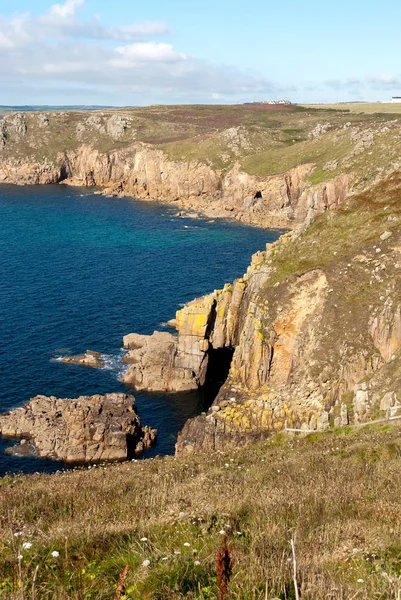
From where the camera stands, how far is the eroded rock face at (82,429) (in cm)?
4956

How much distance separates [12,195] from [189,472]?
166 m

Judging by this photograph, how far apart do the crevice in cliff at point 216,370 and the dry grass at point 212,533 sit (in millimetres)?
40053

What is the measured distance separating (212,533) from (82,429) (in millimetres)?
40552

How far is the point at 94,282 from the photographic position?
303 feet

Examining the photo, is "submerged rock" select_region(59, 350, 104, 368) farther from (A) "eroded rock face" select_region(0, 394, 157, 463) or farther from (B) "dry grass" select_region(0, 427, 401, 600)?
(B) "dry grass" select_region(0, 427, 401, 600)

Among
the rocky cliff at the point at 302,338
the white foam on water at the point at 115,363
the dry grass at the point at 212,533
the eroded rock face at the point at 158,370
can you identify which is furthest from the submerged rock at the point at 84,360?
the dry grass at the point at 212,533

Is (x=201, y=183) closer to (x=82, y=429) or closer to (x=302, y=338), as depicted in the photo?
(x=302, y=338)

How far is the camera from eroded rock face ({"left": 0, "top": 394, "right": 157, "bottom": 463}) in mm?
49562

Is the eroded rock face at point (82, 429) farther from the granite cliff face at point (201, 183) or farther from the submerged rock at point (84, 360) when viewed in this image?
the granite cliff face at point (201, 183)

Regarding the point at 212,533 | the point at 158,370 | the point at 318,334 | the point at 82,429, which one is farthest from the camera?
the point at 158,370

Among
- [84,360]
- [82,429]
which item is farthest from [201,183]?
[82,429]

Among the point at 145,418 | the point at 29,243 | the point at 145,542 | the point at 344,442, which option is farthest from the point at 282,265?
the point at 29,243

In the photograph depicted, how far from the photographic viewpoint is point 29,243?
11744 cm

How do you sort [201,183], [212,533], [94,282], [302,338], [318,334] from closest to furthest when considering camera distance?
[212,533]
[318,334]
[302,338]
[94,282]
[201,183]
